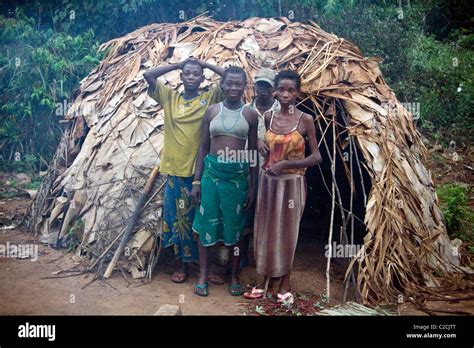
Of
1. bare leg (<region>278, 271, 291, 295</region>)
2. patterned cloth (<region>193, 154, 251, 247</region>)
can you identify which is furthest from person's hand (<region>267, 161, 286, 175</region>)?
bare leg (<region>278, 271, 291, 295</region>)

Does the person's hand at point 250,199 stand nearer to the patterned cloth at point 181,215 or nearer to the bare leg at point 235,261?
the bare leg at point 235,261

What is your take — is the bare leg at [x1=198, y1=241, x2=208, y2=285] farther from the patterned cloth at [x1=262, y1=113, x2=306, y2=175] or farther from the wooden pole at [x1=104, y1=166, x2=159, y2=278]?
the patterned cloth at [x1=262, y1=113, x2=306, y2=175]

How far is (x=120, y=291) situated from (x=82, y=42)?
5.64 meters

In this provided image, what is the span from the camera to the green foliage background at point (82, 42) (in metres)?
9.25

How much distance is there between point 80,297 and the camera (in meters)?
4.87

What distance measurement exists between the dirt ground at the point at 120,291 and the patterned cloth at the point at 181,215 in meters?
0.31

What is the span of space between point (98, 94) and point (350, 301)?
3.66 m

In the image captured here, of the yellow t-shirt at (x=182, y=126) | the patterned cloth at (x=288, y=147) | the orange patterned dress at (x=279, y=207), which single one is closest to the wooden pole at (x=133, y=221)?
the yellow t-shirt at (x=182, y=126)

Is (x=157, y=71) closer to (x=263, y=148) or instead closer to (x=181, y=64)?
(x=181, y=64)

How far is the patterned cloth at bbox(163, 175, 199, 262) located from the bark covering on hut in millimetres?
245

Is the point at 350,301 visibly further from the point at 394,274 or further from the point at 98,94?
the point at 98,94

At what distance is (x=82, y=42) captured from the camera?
375 inches

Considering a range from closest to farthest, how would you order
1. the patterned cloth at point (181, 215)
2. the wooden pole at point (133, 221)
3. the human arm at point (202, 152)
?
the human arm at point (202, 152)
the patterned cloth at point (181, 215)
the wooden pole at point (133, 221)
